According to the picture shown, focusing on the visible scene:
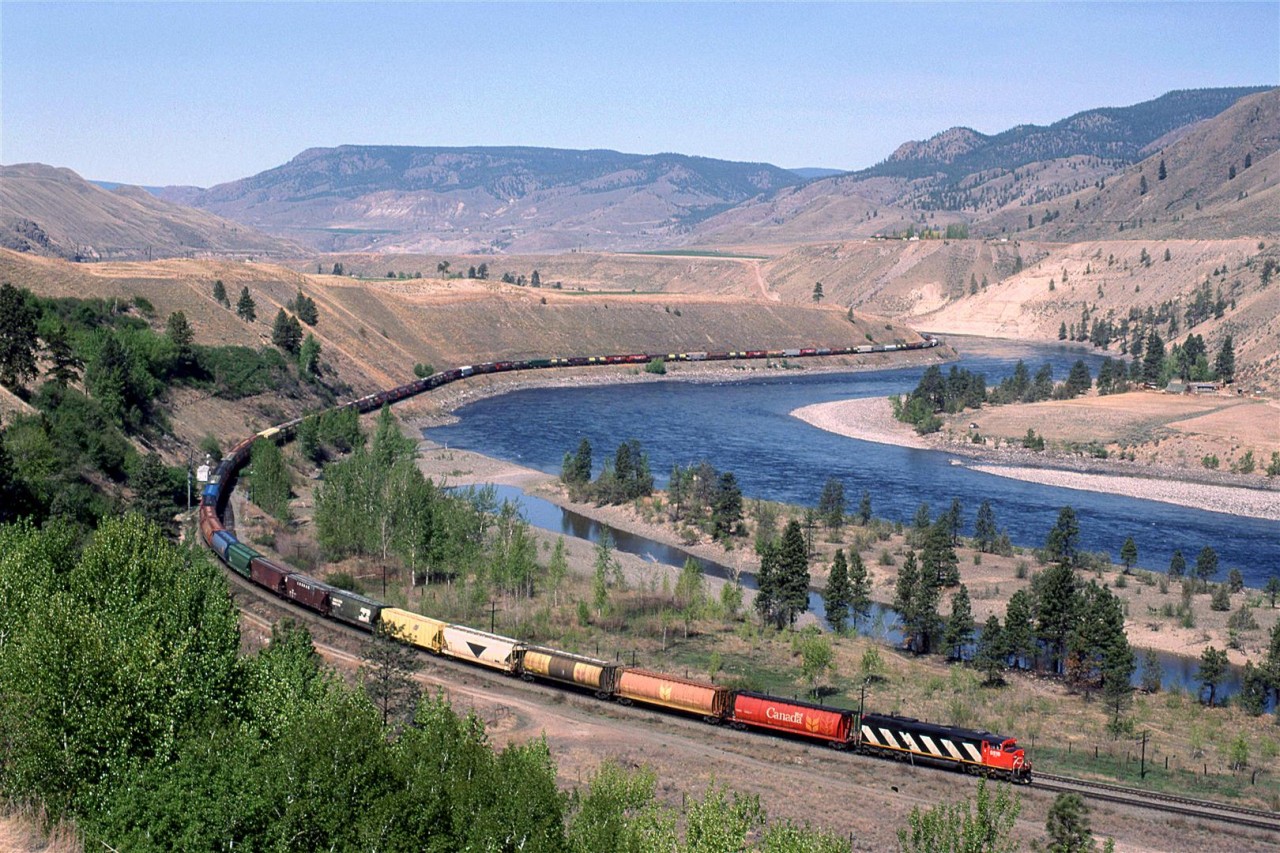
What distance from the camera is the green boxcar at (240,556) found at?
65.2 m

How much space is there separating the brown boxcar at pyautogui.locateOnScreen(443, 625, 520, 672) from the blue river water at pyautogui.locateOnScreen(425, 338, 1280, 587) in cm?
4707

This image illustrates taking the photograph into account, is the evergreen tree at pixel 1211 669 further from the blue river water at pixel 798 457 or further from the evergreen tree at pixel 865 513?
the evergreen tree at pixel 865 513

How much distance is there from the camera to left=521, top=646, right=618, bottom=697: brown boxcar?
49.3 m

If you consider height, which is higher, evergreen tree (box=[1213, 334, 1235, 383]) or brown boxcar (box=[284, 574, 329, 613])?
evergreen tree (box=[1213, 334, 1235, 383])

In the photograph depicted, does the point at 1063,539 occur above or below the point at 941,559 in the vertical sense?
above

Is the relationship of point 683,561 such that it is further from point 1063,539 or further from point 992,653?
point 992,653

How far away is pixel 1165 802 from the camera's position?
40688 mm

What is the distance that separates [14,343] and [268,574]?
3675 centimetres

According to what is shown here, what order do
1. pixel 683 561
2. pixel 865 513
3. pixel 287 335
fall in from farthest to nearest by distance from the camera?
1. pixel 287 335
2. pixel 865 513
3. pixel 683 561

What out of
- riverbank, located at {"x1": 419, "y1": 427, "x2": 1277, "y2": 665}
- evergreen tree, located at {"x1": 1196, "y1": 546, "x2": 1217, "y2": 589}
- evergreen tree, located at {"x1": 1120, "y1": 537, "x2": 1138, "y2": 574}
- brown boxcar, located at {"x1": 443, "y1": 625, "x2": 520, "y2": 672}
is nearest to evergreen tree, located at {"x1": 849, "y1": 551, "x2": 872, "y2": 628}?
riverbank, located at {"x1": 419, "y1": 427, "x2": 1277, "y2": 665}

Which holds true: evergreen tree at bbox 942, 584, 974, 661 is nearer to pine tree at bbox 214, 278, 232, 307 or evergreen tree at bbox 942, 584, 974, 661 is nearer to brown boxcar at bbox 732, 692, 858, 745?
brown boxcar at bbox 732, 692, 858, 745

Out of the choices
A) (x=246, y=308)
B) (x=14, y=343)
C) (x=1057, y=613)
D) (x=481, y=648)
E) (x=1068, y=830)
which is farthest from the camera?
(x=246, y=308)

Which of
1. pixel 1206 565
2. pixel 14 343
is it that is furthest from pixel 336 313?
pixel 1206 565

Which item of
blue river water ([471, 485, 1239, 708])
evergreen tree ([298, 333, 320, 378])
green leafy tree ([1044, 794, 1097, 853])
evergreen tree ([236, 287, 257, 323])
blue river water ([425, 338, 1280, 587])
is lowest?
blue river water ([471, 485, 1239, 708])
